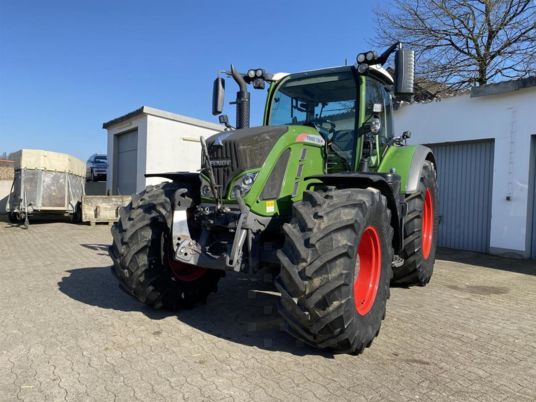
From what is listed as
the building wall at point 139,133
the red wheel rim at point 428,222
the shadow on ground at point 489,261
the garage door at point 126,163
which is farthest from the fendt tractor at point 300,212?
the garage door at point 126,163

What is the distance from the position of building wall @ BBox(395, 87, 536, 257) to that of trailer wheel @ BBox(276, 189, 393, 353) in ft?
21.5

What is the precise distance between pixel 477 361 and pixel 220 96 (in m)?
3.77

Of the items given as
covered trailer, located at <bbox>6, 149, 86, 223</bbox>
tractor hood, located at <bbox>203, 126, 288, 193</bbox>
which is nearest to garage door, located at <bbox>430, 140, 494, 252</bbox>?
tractor hood, located at <bbox>203, 126, 288, 193</bbox>

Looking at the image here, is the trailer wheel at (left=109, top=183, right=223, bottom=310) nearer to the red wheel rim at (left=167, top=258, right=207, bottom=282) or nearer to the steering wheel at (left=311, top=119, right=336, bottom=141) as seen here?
the red wheel rim at (left=167, top=258, right=207, bottom=282)

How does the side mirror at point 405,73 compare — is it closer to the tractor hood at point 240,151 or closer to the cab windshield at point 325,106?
the cab windshield at point 325,106

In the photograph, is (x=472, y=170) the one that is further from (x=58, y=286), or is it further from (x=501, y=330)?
(x=58, y=286)

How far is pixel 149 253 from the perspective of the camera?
13.9ft

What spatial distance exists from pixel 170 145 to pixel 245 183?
1207 cm

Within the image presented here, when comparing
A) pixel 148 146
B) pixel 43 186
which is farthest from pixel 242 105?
pixel 43 186

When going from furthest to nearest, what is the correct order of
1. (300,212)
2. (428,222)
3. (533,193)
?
(533,193), (428,222), (300,212)

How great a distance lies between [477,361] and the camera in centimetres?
353

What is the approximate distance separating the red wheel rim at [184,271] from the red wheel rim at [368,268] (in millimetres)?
1685

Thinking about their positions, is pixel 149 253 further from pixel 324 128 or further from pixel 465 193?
pixel 465 193

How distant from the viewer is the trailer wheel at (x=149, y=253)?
13.7 ft
